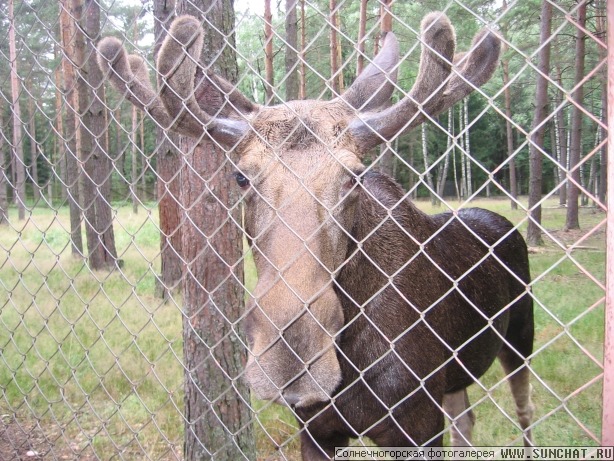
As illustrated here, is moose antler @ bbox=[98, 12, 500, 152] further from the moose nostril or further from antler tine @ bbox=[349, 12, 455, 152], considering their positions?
the moose nostril

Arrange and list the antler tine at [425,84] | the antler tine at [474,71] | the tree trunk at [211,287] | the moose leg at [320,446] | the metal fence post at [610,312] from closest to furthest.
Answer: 1. the metal fence post at [610,312]
2. the antler tine at [425,84]
3. the antler tine at [474,71]
4. the moose leg at [320,446]
5. the tree trunk at [211,287]

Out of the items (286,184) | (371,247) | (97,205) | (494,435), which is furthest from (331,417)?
(97,205)

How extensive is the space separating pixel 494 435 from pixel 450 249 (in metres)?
1.94

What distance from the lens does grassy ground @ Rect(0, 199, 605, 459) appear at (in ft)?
10.9

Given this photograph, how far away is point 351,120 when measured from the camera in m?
2.31

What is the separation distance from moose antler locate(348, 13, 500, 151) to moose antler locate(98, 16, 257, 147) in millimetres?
616

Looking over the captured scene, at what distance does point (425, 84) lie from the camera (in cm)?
184

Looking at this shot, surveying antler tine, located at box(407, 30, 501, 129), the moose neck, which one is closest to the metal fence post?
antler tine, located at box(407, 30, 501, 129)

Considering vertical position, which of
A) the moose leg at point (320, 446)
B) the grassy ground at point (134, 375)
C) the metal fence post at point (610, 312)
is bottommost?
the grassy ground at point (134, 375)

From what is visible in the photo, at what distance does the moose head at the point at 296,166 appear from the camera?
1.75 meters

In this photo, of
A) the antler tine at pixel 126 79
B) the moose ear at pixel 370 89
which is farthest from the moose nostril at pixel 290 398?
the moose ear at pixel 370 89

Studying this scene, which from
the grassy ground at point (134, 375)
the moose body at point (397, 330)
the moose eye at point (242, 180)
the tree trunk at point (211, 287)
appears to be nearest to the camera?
the moose eye at point (242, 180)

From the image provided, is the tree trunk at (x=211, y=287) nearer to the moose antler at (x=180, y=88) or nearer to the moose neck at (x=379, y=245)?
the moose antler at (x=180, y=88)

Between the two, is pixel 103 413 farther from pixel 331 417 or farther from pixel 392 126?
pixel 392 126
